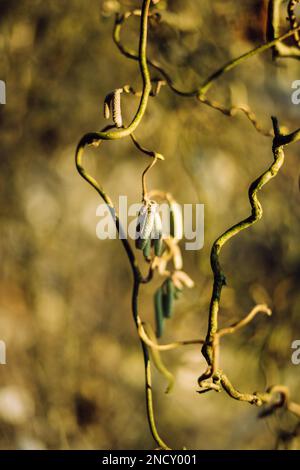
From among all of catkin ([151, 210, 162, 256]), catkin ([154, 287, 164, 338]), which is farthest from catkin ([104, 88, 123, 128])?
catkin ([154, 287, 164, 338])

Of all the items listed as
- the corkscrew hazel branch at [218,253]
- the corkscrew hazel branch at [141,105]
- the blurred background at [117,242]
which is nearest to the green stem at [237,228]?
the corkscrew hazel branch at [218,253]

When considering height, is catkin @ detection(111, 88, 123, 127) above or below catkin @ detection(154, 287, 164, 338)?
above

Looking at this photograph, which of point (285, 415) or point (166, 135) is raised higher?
point (166, 135)

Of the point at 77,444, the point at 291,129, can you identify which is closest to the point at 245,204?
the point at 291,129

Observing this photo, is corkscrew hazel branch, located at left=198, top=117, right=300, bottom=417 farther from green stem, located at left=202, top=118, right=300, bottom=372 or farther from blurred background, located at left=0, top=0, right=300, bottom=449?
blurred background, located at left=0, top=0, right=300, bottom=449

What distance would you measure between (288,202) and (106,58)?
1.56ft

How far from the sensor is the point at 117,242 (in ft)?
3.85

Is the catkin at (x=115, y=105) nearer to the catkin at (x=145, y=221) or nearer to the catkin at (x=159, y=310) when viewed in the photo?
the catkin at (x=145, y=221)

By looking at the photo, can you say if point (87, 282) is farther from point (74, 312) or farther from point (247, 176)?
point (247, 176)

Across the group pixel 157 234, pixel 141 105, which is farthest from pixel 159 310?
pixel 141 105

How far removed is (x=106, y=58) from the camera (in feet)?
3.63

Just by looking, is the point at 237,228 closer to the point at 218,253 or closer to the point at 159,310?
the point at 218,253

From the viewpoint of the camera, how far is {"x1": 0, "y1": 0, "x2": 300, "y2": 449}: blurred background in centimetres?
106

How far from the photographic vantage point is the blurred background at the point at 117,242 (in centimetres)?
106
